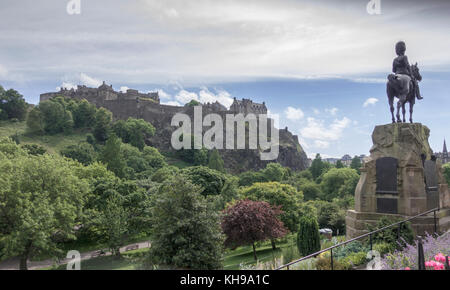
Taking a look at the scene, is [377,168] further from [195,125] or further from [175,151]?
[195,125]

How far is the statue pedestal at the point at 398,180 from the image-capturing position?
38.4 ft

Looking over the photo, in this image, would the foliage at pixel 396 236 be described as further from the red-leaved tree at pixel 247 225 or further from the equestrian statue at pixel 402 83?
the red-leaved tree at pixel 247 225

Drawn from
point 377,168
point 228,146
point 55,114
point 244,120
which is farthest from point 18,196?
point 244,120

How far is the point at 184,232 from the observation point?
12.3 m

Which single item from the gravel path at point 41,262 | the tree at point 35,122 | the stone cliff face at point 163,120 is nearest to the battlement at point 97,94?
the stone cliff face at point 163,120

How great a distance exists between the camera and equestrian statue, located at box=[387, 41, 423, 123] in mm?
12531

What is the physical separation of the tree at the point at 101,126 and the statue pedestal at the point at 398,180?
8279cm

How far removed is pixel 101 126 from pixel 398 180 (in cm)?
8489

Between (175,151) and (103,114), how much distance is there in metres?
23.0

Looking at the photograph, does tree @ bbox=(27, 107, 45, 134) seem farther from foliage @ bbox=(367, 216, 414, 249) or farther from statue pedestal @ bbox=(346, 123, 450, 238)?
foliage @ bbox=(367, 216, 414, 249)

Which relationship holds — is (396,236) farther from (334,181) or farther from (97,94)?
(97,94)

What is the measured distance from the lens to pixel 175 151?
95812 millimetres

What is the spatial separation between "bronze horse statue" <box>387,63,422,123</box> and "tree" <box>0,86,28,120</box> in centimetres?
9595

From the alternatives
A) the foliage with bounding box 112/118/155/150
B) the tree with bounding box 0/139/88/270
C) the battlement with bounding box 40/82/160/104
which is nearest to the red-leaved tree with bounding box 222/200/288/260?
the tree with bounding box 0/139/88/270
